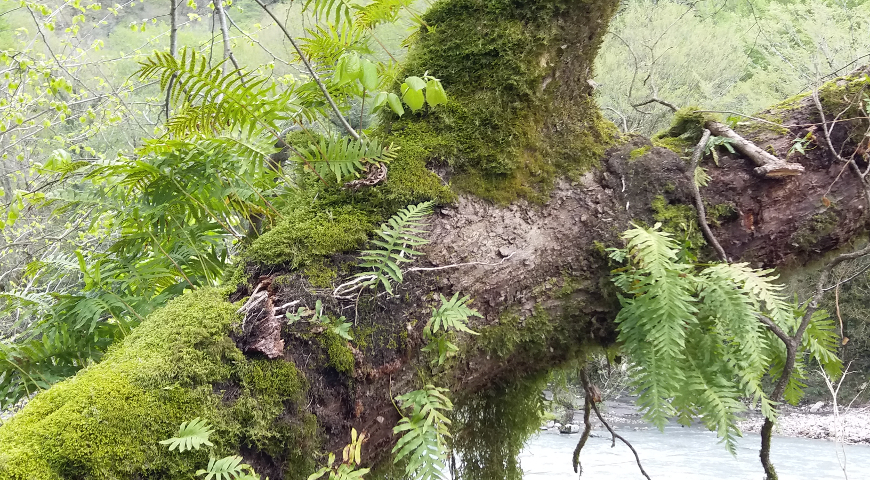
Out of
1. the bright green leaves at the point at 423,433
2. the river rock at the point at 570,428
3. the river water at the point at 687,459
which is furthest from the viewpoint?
the river rock at the point at 570,428

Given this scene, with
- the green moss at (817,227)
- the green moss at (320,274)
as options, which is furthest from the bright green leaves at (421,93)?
the green moss at (817,227)

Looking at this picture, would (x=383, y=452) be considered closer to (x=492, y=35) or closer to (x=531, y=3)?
(x=492, y=35)

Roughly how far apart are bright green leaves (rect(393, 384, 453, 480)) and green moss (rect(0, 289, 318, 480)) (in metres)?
0.30

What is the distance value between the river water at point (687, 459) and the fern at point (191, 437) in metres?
6.00

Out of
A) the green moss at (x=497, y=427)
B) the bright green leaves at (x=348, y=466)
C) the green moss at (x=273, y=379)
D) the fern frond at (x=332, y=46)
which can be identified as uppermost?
the fern frond at (x=332, y=46)

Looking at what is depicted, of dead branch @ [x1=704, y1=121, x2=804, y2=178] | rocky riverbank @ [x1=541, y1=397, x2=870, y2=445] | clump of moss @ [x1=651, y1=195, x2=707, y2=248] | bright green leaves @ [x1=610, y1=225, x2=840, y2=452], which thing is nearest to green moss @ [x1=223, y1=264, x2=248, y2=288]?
bright green leaves @ [x1=610, y1=225, x2=840, y2=452]

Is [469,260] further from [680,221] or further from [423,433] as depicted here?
[680,221]

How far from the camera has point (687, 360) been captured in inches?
70.7

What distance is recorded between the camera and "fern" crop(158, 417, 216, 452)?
3.73 feet

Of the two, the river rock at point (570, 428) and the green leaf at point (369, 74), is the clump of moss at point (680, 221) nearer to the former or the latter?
the green leaf at point (369, 74)

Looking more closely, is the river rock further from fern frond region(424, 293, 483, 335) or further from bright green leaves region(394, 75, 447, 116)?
bright green leaves region(394, 75, 447, 116)

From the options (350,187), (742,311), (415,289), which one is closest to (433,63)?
(350,187)

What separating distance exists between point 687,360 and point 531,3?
4.62ft

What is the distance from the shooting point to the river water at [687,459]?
6.86 meters
